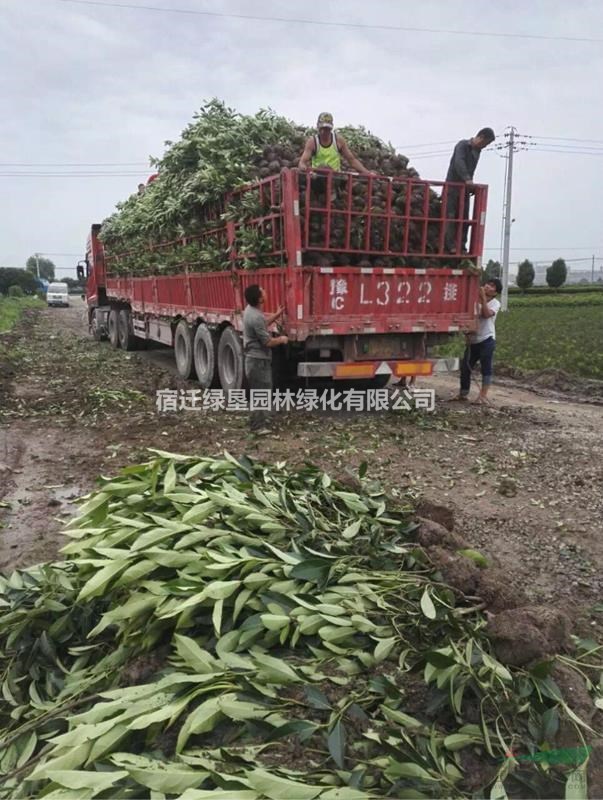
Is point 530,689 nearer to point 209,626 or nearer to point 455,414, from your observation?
point 209,626

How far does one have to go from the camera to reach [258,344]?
7438mm

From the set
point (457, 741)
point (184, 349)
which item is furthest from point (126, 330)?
point (457, 741)

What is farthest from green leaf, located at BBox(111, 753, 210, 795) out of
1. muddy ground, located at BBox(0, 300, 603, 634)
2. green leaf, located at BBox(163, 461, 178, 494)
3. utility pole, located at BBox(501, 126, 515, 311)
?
utility pole, located at BBox(501, 126, 515, 311)

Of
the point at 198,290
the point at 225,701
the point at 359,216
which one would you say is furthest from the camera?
the point at 198,290

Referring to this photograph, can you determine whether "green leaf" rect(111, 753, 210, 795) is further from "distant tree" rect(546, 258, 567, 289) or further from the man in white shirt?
"distant tree" rect(546, 258, 567, 289)

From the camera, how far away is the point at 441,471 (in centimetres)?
599

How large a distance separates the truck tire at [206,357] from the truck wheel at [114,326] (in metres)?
7.17

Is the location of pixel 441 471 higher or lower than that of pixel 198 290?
lower

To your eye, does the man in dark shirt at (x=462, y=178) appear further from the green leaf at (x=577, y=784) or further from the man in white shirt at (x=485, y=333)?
the green leaf at (x=577, y=784)

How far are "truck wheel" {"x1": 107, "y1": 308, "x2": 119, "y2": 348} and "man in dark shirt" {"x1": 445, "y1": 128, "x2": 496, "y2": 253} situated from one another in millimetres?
10605

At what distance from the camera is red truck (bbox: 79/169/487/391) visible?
7.16 m

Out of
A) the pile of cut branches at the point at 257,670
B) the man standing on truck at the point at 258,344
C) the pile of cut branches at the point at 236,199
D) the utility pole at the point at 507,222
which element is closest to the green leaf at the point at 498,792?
the pile of cut branches at the point at 257,670

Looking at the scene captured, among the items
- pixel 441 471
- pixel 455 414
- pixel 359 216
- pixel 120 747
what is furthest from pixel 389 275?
pixel 120 747

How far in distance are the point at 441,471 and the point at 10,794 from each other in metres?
4.57
